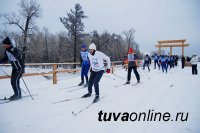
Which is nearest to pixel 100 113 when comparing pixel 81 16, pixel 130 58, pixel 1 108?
pixel 1 108

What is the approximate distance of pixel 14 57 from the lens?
20.2 feet

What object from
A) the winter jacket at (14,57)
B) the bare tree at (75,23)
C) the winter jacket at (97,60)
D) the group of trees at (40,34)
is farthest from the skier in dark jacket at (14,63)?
the bare tree at (75,23)

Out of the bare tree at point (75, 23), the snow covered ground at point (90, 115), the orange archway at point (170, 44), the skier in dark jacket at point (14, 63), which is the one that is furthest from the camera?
the bare tree at point (75, 23)

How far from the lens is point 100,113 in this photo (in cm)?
469

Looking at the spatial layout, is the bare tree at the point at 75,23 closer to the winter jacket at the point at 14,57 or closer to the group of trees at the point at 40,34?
the group of trees at the point at 40,34

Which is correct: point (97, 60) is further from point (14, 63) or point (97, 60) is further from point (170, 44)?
point (170, 44)

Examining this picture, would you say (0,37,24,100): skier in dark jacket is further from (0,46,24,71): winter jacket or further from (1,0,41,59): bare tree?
(1,0,41,59): bare tree

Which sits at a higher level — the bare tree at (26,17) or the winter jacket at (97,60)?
the bare tree at (26,17)

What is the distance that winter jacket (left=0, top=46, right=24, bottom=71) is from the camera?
608 cm

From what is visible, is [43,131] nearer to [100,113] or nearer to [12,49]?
[100,113]

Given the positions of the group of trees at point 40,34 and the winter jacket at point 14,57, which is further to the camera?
the group of trees at point 40,34

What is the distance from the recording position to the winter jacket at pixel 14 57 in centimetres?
608

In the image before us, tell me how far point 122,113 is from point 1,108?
134 inches

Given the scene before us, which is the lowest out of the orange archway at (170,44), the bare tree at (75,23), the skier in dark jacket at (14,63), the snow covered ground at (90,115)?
the snow covered ground at (90,115)
